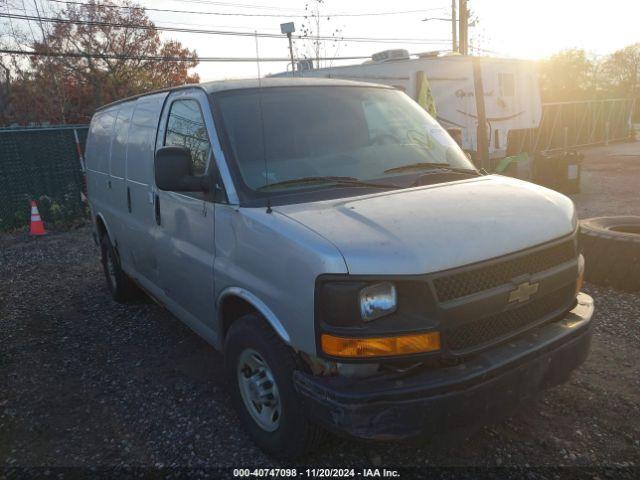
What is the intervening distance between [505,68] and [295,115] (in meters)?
15.3

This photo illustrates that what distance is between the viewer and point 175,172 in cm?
292

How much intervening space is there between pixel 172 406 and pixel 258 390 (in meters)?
1.00

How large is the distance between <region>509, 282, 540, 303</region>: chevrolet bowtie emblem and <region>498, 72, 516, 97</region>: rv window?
15443 mm

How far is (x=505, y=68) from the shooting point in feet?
54.0

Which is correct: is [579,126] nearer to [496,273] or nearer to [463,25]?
[463,25]

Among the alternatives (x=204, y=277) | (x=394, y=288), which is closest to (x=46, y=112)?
(x=204, y=277)

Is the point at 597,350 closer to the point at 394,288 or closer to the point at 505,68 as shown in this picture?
the point at 394,288

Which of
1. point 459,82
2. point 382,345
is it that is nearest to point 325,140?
point 382,345

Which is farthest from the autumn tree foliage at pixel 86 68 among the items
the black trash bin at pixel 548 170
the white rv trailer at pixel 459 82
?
the black trash bin at pixel 548 170

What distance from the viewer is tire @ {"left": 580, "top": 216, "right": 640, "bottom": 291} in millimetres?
4727

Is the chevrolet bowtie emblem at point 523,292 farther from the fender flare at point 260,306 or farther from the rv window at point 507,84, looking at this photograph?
the rv window at point 507,84

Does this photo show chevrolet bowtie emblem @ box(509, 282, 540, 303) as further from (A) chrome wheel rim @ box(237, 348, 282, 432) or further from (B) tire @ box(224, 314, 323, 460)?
(A) chrome wheel rim @ box(237, 348, 282, 432)

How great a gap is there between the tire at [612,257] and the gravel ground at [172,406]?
13 cm

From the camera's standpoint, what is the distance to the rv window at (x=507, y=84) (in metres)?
16.4
